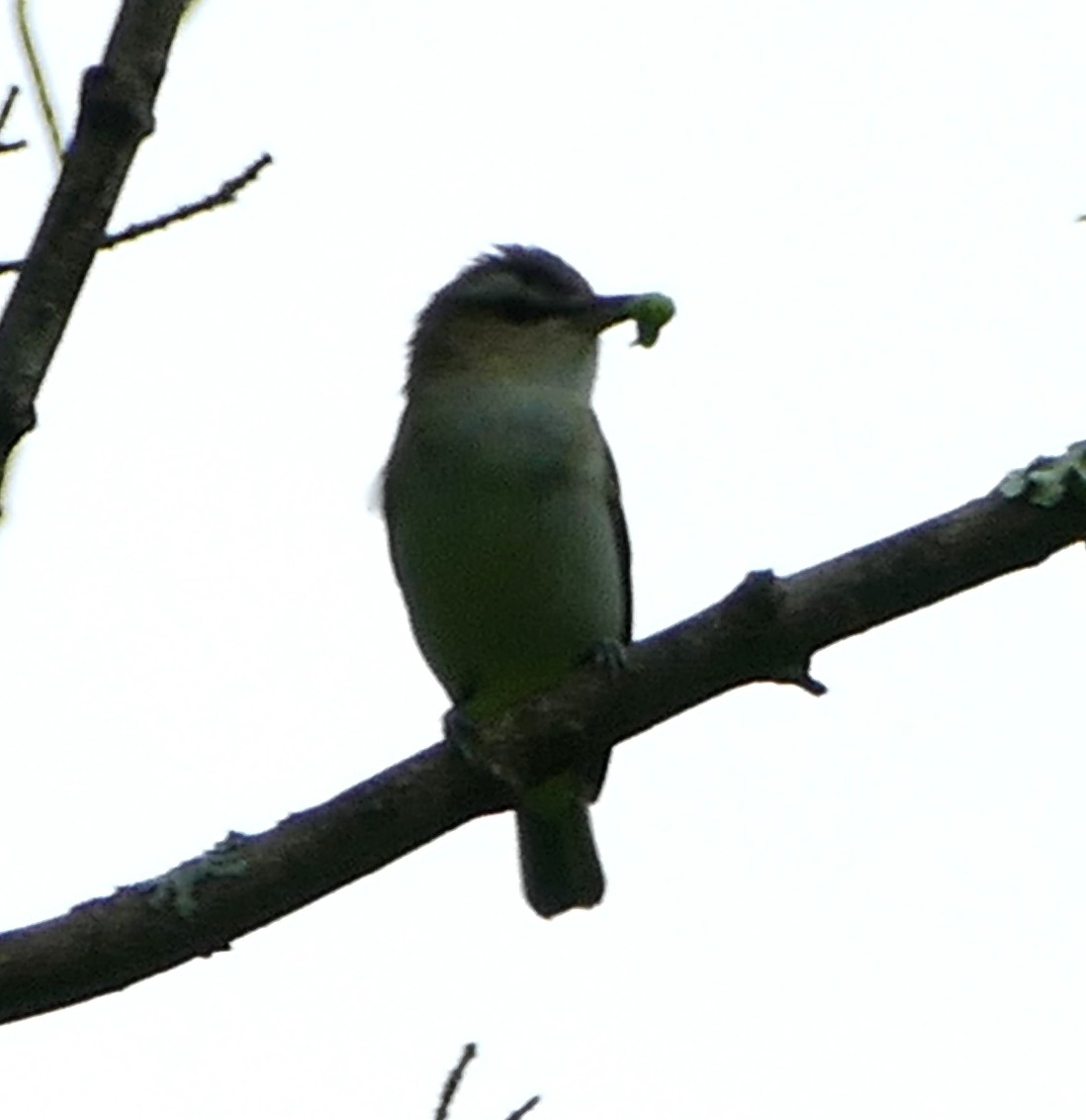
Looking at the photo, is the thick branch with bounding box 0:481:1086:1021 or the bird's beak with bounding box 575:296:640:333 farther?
the bird's beak with bounding box 575:296:640:333

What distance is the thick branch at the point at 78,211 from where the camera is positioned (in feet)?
8.47

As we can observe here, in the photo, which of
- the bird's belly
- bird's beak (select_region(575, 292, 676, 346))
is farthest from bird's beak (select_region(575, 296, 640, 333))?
the bird's belly

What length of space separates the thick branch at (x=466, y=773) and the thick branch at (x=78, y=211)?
0.84m

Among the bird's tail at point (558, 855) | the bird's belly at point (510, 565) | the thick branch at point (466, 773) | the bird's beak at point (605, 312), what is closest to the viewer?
the thick branch at point (466, 773)

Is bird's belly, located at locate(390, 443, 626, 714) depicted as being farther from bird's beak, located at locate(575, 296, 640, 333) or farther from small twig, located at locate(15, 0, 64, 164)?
small twig, located at locate(15, 0, 64, 164)

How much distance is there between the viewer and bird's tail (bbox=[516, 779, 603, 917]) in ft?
19.3

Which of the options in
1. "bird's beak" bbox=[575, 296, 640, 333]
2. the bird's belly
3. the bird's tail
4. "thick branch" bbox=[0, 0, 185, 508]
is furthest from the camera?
the bird's tail

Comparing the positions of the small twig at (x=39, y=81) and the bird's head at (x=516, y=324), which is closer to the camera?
the small twig at (x=39, y=81)

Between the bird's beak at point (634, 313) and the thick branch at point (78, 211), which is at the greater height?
the bird's beak at point (634, 313)

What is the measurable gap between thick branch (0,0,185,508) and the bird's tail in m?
3.42

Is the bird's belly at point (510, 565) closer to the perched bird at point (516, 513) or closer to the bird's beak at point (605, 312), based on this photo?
the perched bird at point (516, 513)

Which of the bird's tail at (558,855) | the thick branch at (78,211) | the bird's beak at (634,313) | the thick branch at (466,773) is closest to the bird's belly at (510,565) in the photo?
the bird's beak at (634,313)

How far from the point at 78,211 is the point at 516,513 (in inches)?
104

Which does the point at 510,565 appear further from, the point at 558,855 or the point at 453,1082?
the point at 453,1082
